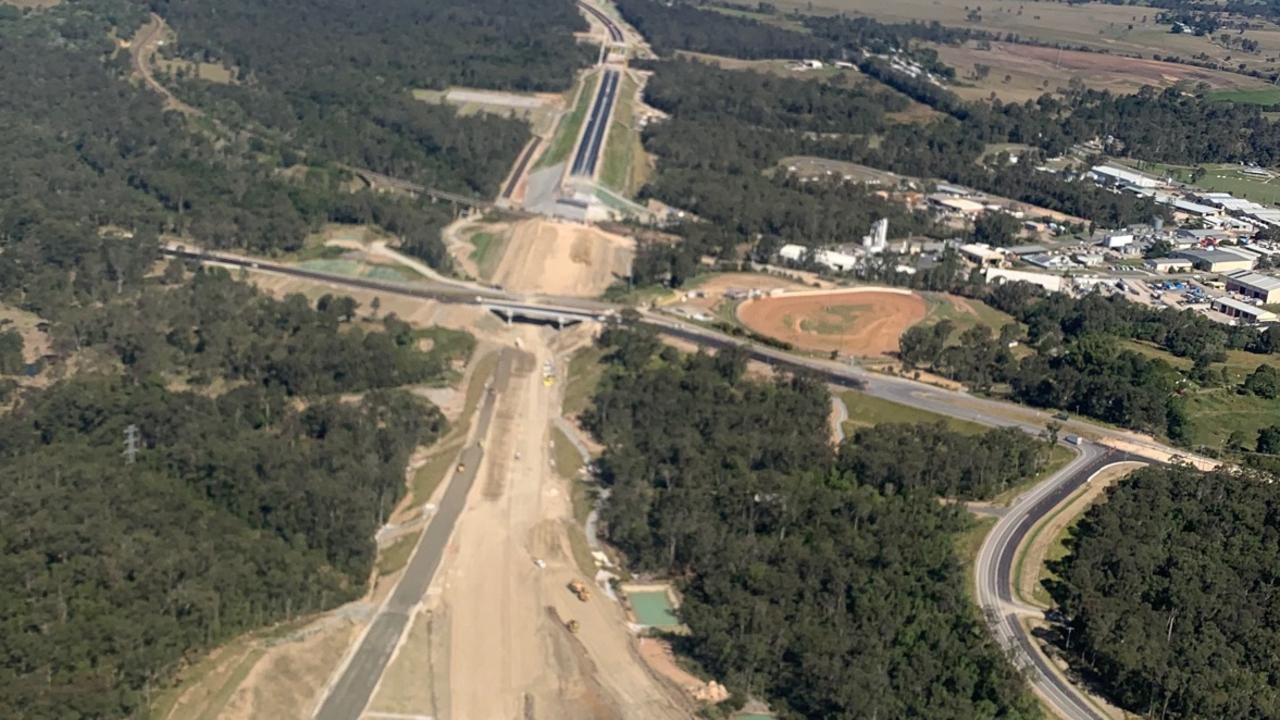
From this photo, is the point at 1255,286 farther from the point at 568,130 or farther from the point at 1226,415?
the point at 568,130

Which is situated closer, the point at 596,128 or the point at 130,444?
the point at 130,444

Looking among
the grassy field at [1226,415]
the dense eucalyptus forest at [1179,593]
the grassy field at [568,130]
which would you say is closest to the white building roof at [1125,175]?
the grassy field at [568,130]

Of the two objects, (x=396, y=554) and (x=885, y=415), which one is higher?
(x=885, y=415)

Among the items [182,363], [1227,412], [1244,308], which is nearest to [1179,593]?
[1227,412]

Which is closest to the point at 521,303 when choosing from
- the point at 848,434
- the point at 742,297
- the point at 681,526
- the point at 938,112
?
the point at 742,297

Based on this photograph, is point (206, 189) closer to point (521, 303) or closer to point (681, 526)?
point (521, 303)

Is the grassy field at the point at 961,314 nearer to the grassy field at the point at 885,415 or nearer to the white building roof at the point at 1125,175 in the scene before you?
the grassy field at the point at 885,415

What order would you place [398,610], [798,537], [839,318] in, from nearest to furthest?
[398,610]
[798,537]
[839,318]

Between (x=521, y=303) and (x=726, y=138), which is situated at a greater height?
(x=726, y=138)
